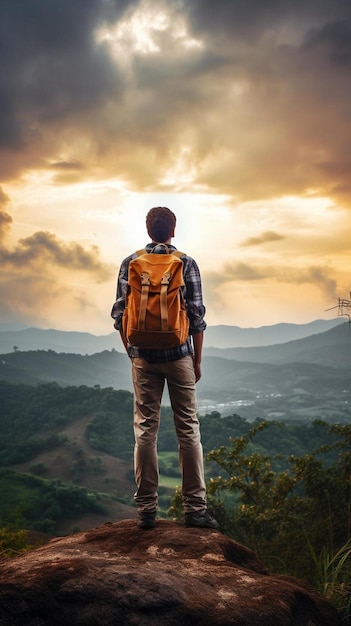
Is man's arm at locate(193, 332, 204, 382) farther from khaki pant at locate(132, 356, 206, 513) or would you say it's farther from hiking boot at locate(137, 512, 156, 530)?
hiking boot at locate(137, 512, 156, 530)

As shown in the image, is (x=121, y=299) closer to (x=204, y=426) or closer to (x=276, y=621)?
(x=276, y=621)

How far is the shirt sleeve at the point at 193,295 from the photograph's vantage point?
425 cm

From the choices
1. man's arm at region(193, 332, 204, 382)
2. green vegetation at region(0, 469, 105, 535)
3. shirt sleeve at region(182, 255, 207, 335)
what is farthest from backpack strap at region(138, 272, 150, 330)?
green vegetation at region(0, 469, 105, 535)

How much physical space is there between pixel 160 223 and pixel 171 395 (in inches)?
55.7

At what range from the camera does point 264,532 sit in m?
21.8

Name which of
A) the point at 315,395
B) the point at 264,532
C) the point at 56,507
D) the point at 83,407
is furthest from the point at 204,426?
the point at 315,395

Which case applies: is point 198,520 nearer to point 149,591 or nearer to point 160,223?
point 149,591

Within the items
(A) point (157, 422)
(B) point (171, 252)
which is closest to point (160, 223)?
(B) point (171, 252)

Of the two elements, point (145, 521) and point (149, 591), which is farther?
point (145, 521)

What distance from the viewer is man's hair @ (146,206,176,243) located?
425cm

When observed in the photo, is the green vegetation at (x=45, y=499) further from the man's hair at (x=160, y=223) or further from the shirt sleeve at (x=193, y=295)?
the man's hair at (x=160, y=223)

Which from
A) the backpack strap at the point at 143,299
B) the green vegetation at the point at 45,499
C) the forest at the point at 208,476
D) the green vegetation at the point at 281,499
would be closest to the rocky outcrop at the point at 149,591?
the forest at the point at 208,476

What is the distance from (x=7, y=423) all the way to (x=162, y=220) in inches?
4294

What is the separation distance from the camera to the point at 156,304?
3.92 m
